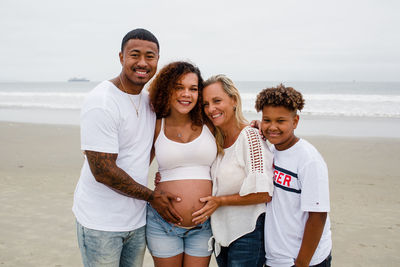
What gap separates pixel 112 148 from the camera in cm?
223

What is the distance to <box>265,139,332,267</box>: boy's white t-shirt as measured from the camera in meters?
2.13

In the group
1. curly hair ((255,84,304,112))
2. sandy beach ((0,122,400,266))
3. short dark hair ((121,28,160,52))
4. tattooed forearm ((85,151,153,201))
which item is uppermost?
short dark hair ((121,28,160,52))

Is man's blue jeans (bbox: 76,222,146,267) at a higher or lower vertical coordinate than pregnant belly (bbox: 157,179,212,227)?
lower

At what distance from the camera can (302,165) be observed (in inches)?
86.4

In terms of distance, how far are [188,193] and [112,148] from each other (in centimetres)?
81

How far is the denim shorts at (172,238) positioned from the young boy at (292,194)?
56 centimetres

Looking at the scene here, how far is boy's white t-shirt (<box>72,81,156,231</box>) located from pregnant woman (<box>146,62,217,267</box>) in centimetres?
22

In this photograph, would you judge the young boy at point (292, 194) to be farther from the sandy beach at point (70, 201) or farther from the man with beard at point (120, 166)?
the sandy beach at point (70, 201)

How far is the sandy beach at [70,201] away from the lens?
162 inches

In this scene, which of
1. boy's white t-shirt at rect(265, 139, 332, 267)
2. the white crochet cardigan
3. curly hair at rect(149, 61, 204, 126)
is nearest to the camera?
boy's white t-shirt at rect(265, 139, 332, 267)

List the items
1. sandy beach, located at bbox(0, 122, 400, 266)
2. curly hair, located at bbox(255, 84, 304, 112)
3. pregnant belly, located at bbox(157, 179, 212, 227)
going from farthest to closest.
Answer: sandy beach, located at bbox(0, 122, 400, 266) < pregnant belly, located at bbox(157, 179, 212, 227) < curly hair, located at bbox(255, 84, 304, 112)

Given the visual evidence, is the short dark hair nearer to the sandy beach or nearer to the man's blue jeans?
the man's blue jeans

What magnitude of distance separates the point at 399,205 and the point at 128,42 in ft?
18.2

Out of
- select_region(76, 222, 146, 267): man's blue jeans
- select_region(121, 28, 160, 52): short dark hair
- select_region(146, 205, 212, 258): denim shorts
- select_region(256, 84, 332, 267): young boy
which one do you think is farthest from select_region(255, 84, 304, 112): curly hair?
select_region(76, 222, 146, 267): man's blue jeans
